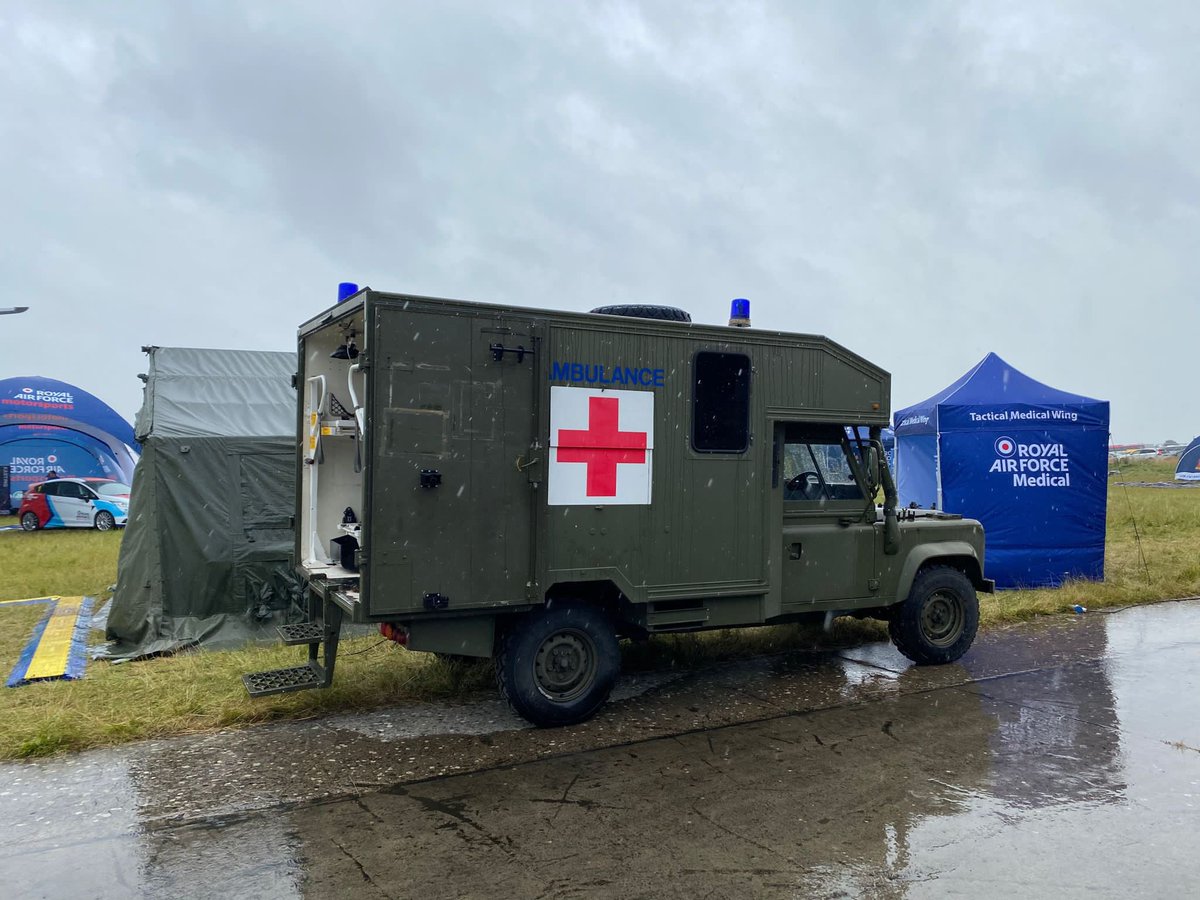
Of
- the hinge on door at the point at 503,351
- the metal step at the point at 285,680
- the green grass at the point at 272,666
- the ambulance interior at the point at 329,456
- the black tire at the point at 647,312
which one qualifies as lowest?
the green grass at the point at 272,666

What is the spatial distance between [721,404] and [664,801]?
292 centimetres

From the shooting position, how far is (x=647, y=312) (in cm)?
679

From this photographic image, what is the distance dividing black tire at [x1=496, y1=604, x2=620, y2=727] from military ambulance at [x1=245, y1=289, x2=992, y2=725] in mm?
15

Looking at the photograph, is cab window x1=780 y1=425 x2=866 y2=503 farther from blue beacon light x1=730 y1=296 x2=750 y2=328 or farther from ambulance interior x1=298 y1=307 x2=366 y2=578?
ambulance interior x1=298 y1=307 x2=366 y2=578

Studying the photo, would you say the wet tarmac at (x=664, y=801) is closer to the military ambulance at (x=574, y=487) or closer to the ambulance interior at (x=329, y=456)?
the military ambulance at (x=574, y=487)

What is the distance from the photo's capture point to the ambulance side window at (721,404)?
260 inches

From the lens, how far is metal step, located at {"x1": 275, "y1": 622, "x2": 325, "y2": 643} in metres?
6.70

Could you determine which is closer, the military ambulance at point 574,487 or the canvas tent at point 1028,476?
the military ambulance at point 574,487

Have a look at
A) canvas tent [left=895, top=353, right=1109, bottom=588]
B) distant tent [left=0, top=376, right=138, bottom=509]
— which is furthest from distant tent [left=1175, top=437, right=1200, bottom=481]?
distant tent [left=0, top=376, right=138, bottom=509]

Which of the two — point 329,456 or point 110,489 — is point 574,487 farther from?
point 110,489

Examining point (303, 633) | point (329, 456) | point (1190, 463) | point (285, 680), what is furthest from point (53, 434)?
point (1190, 463)

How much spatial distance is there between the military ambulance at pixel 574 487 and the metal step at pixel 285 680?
0.02 meters

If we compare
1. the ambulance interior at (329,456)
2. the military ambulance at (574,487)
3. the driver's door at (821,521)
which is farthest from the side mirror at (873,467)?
the ambulance interior at (329,456)

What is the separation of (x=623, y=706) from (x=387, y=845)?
2.71 m
